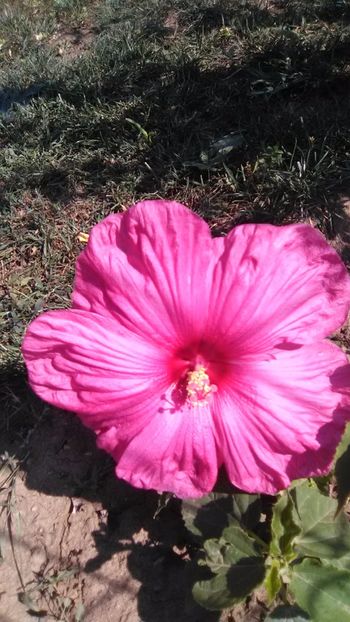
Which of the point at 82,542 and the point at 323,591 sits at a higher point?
the point at 323,591

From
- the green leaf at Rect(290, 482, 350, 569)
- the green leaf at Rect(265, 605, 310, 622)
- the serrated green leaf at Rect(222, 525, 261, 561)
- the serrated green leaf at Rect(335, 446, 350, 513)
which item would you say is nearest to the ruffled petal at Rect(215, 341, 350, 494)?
the serrated green leaf at Rect(335, 446, 350, 513)

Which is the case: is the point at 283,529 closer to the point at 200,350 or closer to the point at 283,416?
the point at 283,416

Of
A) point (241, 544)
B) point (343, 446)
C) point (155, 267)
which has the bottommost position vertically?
point (241, 544)

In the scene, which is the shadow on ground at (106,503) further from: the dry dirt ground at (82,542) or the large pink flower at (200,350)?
the large pink flower at (200,350)

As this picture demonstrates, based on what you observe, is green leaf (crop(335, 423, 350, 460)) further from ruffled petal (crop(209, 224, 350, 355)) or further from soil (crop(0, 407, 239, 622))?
soil (crop(0, 407, 239, 622))

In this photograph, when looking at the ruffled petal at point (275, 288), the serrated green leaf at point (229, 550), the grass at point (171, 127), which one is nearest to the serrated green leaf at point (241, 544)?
the serrated green leaf at point (229, 550)

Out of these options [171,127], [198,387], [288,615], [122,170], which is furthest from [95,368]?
[171,127]

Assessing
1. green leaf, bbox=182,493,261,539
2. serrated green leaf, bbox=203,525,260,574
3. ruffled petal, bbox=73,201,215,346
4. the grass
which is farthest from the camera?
the grass
